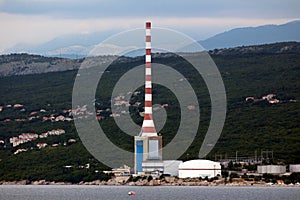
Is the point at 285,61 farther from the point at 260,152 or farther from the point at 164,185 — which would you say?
the point at 164,185

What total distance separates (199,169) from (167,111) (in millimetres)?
34187

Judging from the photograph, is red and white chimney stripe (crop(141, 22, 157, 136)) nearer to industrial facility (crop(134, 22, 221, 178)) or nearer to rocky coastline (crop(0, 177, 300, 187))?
industrial facility (crop(134, 22, 221, 178))

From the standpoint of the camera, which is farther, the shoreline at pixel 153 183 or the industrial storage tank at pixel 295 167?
the industrial storage tank at pixel 295 167

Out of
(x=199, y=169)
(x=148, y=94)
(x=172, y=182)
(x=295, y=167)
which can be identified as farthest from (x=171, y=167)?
(x=295, y=167)

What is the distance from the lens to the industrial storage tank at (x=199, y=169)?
311ft

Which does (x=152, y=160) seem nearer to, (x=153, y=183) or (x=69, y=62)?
(x=153, y=183)

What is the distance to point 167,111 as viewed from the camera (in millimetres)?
128625

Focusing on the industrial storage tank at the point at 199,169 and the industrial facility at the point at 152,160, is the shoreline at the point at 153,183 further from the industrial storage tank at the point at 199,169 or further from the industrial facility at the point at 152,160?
the industrial facility at the point at 152,160

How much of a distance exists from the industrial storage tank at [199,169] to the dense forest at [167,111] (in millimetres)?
8424

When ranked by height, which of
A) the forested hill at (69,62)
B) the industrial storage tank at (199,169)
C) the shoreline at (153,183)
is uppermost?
the forested hill at (69,62)

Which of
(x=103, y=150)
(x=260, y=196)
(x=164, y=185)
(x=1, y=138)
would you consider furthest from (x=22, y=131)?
(x=260, y=196)

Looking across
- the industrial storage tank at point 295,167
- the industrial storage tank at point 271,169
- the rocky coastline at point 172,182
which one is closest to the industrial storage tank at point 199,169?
the rocky coastline at point 172,182

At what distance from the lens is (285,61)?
150250 mm

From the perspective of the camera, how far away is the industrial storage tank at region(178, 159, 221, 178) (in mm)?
94688
